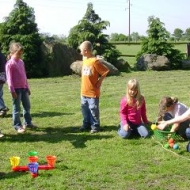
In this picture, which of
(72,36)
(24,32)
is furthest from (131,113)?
(72,36)

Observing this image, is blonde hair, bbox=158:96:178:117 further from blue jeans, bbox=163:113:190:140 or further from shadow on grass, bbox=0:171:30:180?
shadow on grass, bbox=0:171:30:180

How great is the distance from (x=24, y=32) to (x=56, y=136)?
12.1 meters

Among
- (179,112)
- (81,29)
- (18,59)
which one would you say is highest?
(81,29)

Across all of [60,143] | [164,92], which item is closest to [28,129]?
[60,143]

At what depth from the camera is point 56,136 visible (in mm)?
6863

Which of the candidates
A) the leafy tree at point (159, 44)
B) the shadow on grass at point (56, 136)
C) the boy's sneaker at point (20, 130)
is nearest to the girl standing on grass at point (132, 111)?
the shadow on grass at point (56, 136)

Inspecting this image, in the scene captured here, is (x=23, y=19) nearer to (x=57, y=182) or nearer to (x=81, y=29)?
(x=81, y=29)

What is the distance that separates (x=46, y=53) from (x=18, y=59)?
10.8 meters

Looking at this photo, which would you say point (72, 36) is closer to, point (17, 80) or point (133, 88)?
point (17, 80)

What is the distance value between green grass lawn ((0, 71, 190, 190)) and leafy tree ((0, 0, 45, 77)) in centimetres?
785

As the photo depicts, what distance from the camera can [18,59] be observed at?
22.9ft

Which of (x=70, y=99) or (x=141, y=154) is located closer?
(x=141, y=154)

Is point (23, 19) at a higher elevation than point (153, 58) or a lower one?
higher

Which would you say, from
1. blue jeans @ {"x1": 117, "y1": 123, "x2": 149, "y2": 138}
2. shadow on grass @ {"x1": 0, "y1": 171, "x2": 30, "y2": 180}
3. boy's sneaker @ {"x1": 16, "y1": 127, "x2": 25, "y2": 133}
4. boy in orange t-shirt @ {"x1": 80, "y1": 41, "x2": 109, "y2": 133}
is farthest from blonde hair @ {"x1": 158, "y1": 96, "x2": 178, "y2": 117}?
boy's sneaker @ {"x1": 16, "y1": 127, "x2": 25, "y2": 133}
